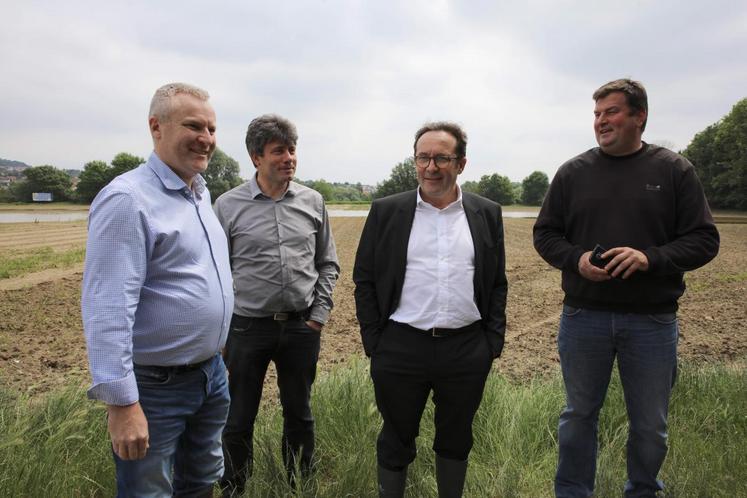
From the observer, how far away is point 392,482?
247 cm

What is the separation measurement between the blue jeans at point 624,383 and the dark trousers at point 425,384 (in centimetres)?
63

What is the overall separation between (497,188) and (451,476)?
11497 centimetres

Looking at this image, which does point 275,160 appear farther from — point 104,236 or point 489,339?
point 489,339

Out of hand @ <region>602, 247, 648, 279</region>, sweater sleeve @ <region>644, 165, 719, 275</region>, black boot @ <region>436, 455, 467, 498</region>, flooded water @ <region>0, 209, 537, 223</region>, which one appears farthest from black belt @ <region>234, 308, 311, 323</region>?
flooded water @ <region>0, 209, 537, 223</region>

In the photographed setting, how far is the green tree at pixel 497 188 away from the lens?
11000 cm

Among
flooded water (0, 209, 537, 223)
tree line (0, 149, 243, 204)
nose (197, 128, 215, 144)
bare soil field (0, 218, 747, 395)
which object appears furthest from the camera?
tree line (0, 149, 243, 204)

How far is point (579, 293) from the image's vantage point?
8.74 ft

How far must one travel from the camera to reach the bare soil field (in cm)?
585

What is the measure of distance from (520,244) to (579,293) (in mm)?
21389

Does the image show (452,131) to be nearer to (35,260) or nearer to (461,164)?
(461,164)

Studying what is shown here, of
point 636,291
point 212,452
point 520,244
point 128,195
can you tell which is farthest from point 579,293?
point 520,244

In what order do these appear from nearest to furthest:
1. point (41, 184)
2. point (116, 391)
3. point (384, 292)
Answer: point (116, 391) → point (384, 292) → point (41, 184)

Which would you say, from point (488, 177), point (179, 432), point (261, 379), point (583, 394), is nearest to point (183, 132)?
point (179, 432)

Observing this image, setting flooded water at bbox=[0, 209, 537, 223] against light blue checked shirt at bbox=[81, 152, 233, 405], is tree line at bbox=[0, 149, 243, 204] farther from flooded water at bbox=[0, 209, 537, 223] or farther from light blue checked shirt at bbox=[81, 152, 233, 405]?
light blue checked shirt at bbox=[81, 152, 233, 405]
